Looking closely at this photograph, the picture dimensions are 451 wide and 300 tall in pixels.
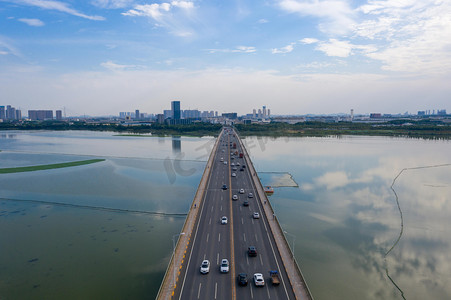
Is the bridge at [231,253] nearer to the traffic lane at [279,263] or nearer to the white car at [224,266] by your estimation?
the traffic lane at [279,263]

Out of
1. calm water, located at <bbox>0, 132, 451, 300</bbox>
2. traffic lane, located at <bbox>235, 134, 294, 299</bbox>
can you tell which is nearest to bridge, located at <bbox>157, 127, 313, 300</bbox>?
traffic lane, located at <bbox>235, 134, 294, 299</bbox>

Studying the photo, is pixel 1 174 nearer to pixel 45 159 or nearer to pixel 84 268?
pixel 45 159

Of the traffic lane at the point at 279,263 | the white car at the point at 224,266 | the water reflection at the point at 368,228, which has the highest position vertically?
the white car at the point at 224,266

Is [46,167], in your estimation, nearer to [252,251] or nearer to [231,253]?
[231,253]

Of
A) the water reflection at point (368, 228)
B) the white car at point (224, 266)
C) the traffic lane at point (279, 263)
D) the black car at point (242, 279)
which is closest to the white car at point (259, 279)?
the black car at point (242, 279)

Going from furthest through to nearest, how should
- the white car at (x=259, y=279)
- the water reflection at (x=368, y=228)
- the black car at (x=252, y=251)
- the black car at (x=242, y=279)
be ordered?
the water reflection at (x=368, y=228) < the black car at (x=252, y=251) < the black car at (x=242, y=279) < the white car at (x=259, y=279)

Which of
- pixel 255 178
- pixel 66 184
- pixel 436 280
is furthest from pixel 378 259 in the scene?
pixel 66 184

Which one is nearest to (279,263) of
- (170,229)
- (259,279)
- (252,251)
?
(252,251)

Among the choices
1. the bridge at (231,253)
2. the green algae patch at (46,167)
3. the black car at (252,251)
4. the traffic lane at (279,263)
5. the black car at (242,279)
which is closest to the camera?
the traffic lane at (279,263)
